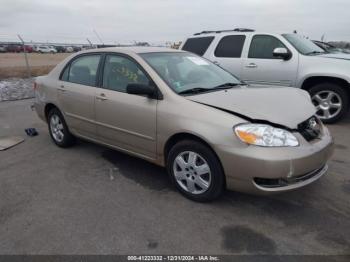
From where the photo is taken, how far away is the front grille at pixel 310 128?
127 inches

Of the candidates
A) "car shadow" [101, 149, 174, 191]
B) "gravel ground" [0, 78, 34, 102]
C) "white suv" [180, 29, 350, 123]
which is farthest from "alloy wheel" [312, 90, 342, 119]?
"gravel ground" [0, 78, 34, 102]

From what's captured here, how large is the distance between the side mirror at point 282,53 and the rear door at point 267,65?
74mm

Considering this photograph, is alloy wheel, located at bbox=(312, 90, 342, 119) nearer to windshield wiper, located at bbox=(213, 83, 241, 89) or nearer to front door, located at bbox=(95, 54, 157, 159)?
windshield wiper, located at bbox=(213, 83, 241, 89)

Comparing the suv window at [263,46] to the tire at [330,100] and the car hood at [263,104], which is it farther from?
the car hood at [263,104]

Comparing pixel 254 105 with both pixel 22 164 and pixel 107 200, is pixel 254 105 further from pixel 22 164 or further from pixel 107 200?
pixel 22 164

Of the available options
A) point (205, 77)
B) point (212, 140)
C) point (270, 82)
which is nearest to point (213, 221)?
point (212, 140)

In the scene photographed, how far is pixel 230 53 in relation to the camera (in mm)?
7414

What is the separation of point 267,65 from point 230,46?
3.39 feet

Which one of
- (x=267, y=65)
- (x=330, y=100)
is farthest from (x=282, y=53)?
(x=330, y=100)

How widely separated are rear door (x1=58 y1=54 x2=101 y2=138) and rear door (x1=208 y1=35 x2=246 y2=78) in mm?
3506

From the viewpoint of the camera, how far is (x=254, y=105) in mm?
3305

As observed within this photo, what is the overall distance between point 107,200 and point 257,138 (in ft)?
5.70

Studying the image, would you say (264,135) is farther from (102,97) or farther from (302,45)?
(302,45)

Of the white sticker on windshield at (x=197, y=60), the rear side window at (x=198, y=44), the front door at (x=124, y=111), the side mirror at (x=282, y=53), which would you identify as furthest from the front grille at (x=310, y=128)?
the rear side window at (x=198, y=44)
